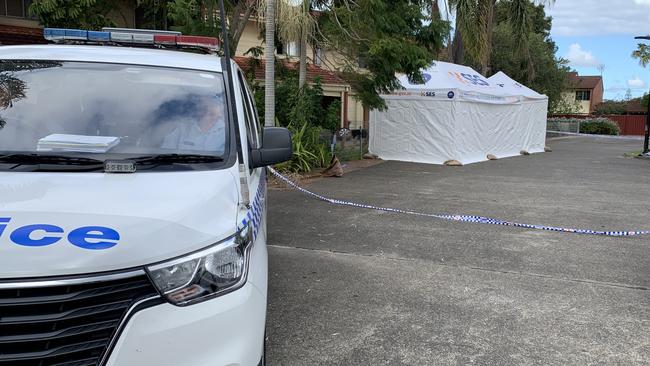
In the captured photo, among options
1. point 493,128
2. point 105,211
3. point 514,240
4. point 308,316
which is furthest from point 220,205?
point 493,128

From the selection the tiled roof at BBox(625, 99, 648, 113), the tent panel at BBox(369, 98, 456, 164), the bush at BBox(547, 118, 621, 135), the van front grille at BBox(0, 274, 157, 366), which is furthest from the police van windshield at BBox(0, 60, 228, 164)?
the tiled roof at BBox(625, 99, 648, 113)

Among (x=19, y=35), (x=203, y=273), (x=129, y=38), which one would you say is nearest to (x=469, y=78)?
(x=19, y=35)

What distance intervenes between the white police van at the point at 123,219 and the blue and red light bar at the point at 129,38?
2.11 feet

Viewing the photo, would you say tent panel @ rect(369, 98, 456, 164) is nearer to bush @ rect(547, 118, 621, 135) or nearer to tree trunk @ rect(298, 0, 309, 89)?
tree trunk @ rect(298, 0, 309, 89)

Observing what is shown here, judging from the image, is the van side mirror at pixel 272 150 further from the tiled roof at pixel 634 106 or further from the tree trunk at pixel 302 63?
the tiled roof at pixel 634 106

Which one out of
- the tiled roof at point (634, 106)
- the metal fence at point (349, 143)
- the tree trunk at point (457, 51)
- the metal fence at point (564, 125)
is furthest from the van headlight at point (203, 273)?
the tiled roof at point (634, 106)

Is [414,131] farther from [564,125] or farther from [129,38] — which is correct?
[564,125]

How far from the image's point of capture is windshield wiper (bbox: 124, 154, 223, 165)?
2809mm

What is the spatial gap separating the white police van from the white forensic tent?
13.6 m

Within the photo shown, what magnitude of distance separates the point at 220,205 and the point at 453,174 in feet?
40.5

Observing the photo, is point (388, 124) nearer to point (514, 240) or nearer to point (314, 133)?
point (314, 133)

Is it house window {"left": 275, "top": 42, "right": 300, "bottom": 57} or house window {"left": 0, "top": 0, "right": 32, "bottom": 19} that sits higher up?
house window {"left": 0, "top": 0, "right": 32, "bottom": 19}

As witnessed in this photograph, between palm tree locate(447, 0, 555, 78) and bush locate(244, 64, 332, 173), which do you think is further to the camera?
palm tree locate(447, 0, 555, 78)

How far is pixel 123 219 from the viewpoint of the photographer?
7.33 ft
